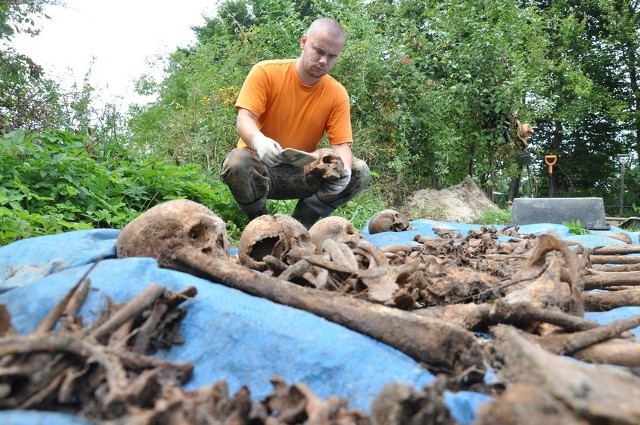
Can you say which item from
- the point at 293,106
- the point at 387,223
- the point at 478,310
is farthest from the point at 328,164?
the point at 478,310

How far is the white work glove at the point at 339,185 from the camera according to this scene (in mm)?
5093

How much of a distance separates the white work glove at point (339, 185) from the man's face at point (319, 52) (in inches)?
37.0

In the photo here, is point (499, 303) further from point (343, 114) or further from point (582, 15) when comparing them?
point (582, 15)

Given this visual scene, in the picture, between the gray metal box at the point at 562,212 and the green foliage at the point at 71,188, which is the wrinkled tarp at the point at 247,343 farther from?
the gray metal box at the point at 562,212

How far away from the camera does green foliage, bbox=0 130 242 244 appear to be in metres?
4.27

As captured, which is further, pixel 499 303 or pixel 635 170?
pixel 635 170

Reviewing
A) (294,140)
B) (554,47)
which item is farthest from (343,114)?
(554,47)

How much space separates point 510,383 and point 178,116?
9026 millimetres

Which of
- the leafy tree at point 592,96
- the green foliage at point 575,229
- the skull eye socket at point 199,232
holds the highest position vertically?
the leafy tree at point 592,96

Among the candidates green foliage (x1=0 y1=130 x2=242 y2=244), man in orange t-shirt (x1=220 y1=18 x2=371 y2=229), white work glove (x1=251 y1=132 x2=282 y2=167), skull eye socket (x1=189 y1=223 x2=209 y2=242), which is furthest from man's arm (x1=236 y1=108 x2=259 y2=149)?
skull eye socket (x1=189 y1=223 x2=209 y2=242)

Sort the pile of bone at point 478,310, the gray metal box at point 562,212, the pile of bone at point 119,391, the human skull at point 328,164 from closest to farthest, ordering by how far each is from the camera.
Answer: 1. the pile of bone at point 478,310
2. the pile of bone at point 119,391
3. the human skull at point 328,164
4. the gray metal box at point 562,212

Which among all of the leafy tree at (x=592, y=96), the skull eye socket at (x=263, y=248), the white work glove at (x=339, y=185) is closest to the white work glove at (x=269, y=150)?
the white work glove at (x=339, y=185)

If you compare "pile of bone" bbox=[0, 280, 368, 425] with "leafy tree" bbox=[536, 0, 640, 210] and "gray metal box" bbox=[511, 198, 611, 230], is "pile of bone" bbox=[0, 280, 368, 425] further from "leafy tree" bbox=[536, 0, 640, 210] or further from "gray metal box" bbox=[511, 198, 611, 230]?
"leafy tree" bbox=[536, 0, 640, 210]

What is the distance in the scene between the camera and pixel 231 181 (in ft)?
16.5
